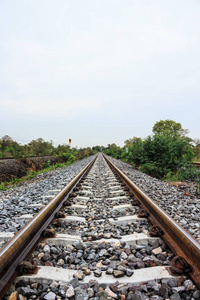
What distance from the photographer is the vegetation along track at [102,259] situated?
123 centimetres

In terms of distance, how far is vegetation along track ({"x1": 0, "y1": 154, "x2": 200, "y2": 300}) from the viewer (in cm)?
123

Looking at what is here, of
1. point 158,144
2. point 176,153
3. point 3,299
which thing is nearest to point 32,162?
point 158,144

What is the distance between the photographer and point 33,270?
1373 millimetres

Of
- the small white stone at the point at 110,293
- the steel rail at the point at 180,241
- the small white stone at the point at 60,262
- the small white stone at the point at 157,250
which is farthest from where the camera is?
the small white stone at the point at 157,250

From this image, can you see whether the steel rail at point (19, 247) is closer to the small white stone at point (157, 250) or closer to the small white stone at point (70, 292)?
the small white stone at point (70, 292)

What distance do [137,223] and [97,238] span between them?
56 centimetres

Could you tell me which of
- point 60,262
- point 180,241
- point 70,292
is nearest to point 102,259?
point 60,262

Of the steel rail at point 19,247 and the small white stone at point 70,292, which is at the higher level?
the steel rail at point 19,247

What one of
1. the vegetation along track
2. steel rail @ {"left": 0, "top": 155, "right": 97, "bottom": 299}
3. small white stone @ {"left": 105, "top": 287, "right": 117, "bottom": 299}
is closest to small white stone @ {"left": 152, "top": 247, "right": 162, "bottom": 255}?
the vegetation along track

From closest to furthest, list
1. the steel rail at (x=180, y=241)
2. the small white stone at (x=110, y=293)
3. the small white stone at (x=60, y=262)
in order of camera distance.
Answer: the small white stone at (x=110, y=293) < the steel rail at (x=180, y=241) < the small white stone at (x=60, y=262)

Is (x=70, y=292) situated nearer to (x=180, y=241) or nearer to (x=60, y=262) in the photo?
(x=60, y=262)

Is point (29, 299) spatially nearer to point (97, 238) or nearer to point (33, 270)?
point (33, 270)

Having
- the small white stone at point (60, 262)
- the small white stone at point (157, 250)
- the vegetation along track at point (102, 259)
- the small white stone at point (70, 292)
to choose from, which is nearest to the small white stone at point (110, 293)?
the vegetation along track at point (102, 259)

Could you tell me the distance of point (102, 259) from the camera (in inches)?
64.3
